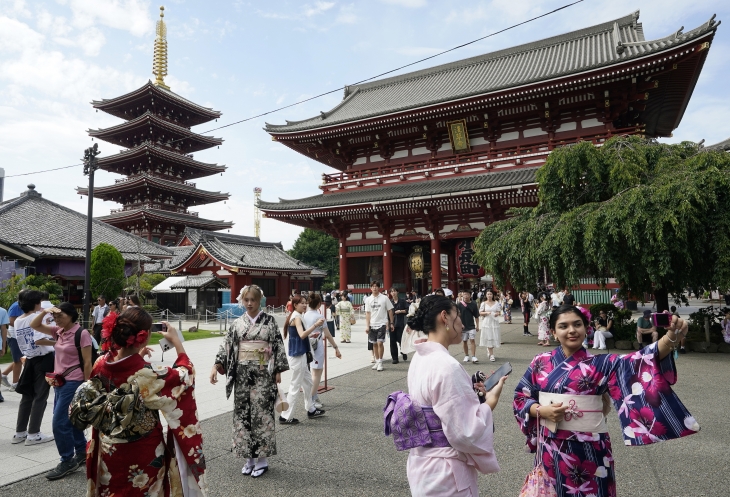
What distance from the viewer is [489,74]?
2250 cm

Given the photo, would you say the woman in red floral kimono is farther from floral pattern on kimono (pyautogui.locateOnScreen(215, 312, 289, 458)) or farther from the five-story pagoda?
the five-story pagoda

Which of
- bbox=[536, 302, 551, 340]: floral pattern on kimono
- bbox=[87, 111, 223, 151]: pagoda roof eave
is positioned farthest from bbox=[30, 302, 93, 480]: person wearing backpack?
bbox=[87, 111, 223, 151]: pagoda roof eave

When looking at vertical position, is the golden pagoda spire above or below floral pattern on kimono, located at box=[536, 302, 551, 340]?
above

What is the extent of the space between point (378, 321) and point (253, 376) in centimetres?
507

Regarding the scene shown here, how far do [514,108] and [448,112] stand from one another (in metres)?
2.59

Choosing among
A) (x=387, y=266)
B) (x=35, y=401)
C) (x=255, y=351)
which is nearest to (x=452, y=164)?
(x=387, y=266)

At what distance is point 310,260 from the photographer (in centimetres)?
5653

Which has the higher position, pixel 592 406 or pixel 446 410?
pixel 446 410

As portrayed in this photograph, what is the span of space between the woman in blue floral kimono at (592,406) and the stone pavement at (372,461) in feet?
4.11

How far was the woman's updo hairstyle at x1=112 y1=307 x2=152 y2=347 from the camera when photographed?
2.43 metres

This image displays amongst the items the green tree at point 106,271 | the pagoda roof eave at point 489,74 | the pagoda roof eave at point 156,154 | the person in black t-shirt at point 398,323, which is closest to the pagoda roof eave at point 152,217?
the pagoda roof eave at point 156,154

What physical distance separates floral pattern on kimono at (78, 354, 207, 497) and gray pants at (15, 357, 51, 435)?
2.82 m

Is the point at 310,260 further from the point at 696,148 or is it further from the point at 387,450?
the point at 387,450

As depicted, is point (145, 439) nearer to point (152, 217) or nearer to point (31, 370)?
point (31, 370)
